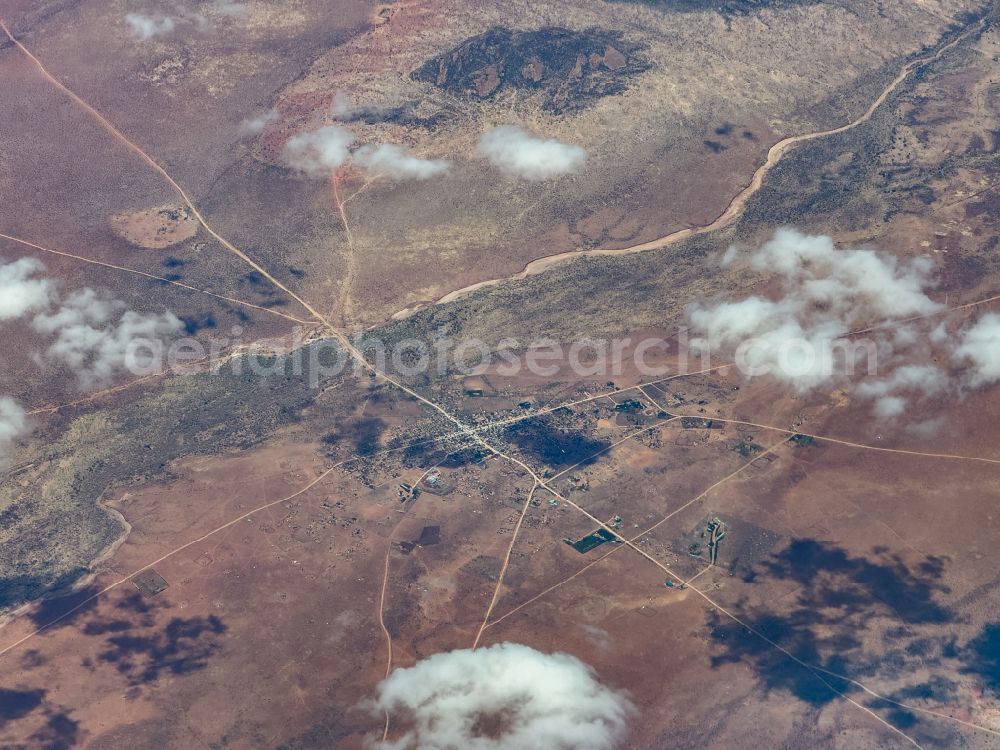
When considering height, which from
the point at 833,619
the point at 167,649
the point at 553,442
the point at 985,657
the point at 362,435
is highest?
the point at 362,435

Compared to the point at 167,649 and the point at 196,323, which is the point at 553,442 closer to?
the point at 167,649

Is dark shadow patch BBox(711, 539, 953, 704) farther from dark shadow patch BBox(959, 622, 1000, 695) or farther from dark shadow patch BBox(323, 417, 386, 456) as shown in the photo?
dark shadow patch BBox(323, 417, 386, 456)

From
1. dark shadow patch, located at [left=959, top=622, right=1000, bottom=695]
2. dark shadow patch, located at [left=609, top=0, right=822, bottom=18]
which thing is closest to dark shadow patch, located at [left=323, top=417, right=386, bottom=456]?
dark shadow patch, located at [left=959, top=622, right=1000, bottom=695]

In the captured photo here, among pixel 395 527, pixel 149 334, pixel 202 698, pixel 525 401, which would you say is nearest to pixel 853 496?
pixel 525 401

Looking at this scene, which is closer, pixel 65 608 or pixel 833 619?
pixel 833 619

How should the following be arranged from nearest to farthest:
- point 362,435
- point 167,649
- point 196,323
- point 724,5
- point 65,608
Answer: point 167,649, point 65,608, point 362,435, point 196,323, point 724,5

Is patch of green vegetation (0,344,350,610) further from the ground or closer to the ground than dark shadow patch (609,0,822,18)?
closer to the ground

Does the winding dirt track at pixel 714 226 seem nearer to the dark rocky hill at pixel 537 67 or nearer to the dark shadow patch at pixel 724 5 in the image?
the dark rocky hill at pixel 537 67

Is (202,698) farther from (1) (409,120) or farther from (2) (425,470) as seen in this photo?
(1) (409,120)

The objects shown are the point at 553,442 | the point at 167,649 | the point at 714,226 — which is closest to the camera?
the point at 167,649

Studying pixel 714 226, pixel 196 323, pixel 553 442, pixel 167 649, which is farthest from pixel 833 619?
pixel 196 323

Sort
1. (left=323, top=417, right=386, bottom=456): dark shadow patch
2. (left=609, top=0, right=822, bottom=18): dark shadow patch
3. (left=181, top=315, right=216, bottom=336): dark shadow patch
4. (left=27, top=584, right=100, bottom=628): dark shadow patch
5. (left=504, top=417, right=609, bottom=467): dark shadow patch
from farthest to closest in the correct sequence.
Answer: (left=609, top=0, right=822, bottom=18): dark shadow patch → (left=181, top=315, right=216, bottom=336): dark shadow patch → (left=323, top=417, right=386, bottom=456): dark shadow patch → (left=504, top=417, right=609, bottom=467): dark shadow patch → (left=27, top=584, right=100, bottom=628): dark shadow patch
